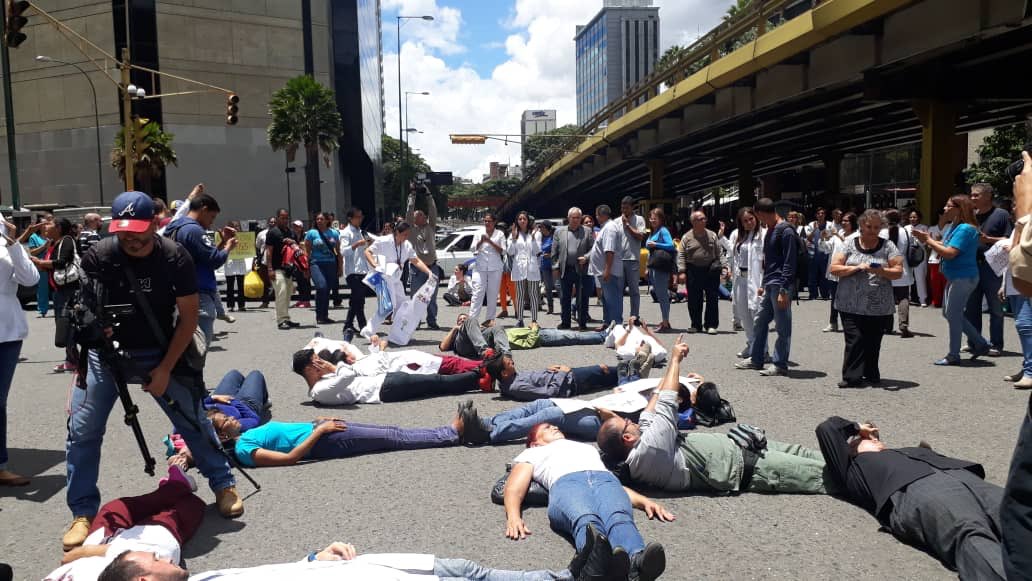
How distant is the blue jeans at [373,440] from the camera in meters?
5.82

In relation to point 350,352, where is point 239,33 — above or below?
above

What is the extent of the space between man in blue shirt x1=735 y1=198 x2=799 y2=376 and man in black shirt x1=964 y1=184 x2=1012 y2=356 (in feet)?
7.55

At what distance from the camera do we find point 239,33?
46.9m

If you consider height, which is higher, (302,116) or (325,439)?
(302,116)

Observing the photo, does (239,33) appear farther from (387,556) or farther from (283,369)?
(387,556)

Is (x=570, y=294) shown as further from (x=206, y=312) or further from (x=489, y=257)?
(x=206, y=312)

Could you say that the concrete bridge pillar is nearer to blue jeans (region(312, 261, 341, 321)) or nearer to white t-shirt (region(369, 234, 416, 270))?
white t-shirt (region(369, 234, 416, 270))

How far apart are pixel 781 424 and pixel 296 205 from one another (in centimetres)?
4655

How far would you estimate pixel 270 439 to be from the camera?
572cm

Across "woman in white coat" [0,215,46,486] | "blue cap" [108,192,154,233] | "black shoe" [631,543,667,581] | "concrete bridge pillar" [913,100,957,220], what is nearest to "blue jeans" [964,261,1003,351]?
"black shoe" [631,543,667,581]

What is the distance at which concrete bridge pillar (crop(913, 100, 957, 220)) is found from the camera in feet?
65.3

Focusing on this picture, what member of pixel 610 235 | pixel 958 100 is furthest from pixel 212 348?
pixel 958 100

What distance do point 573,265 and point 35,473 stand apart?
874 cm

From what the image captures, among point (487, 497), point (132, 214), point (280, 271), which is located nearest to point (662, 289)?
point (280, 271)
